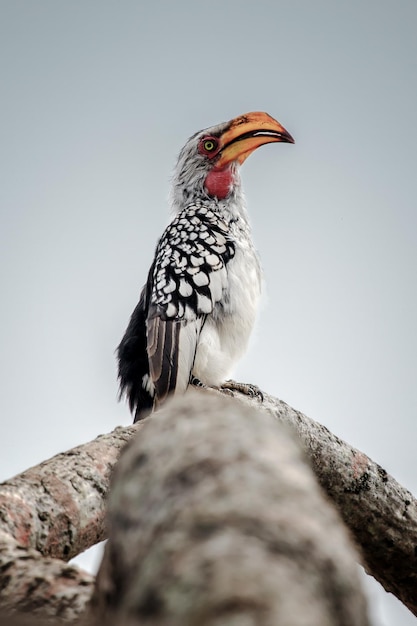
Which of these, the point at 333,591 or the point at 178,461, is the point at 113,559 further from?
the point at 333,591

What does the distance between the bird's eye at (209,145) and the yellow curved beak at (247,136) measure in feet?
0.24

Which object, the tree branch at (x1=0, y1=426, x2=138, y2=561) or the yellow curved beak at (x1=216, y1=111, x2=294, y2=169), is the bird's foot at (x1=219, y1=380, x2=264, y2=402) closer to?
the tree branch at (x1=0, y1=426, x2=138, y2=561)

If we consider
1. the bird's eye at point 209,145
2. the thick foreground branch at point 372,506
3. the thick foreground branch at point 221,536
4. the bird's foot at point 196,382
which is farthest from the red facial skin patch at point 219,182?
the thick foreground branch at point 221,536

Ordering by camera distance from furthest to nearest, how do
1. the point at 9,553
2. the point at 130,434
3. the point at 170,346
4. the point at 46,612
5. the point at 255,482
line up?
the point at 170,346 → the point at 130,434 → the point at 9,553 → the point at 46,612 → the point at 255,482

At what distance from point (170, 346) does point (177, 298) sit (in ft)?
1.62

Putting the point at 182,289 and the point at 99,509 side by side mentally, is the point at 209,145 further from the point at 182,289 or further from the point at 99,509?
the point at 99,509

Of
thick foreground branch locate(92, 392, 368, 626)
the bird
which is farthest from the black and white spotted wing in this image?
thick foreground branch locate(92, 392, 368, 626)

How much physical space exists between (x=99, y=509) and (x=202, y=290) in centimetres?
318

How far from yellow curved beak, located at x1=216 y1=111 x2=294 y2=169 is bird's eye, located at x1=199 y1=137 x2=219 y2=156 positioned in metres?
0.07

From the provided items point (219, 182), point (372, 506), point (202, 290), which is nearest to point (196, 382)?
point (202, 290)

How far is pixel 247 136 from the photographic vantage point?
726 cm

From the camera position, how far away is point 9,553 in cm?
175

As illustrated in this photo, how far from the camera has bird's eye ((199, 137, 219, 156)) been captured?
7.42m

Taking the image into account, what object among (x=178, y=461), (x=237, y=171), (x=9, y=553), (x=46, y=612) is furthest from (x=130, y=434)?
(x=237, y=171)
